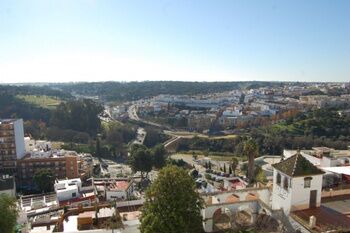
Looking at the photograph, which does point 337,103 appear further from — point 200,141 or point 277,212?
point 277,212

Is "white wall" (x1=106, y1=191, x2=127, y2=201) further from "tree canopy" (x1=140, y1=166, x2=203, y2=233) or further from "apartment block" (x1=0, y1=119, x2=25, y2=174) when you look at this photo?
"apartment block" (x1=0, y1=119, x2=25, y2=174)

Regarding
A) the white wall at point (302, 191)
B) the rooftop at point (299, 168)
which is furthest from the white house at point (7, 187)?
the white wall at point (302, 191)

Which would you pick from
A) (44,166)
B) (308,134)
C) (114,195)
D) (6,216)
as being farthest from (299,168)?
(308,134)

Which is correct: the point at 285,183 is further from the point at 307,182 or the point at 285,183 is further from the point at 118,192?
the point at 118,192

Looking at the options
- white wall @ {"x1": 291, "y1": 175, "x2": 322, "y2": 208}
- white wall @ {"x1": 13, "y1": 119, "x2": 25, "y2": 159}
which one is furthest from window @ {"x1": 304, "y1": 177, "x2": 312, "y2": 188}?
white wall @ {"x1": 13, "y1": 119, "x2": 25, "y2": 159}

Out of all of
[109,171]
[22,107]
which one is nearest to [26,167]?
[109,171]

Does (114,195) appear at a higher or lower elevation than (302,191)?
lower
